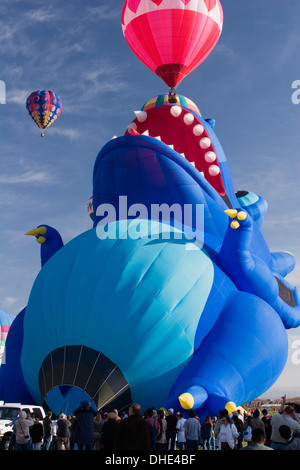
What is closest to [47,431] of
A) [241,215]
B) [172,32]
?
[241,215]

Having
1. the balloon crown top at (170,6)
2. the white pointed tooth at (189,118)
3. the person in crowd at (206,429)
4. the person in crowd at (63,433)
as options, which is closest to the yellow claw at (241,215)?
the white pointed tooth at (189,118)

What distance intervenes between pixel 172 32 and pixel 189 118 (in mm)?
3222

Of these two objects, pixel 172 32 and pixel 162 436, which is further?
pixel 172 32

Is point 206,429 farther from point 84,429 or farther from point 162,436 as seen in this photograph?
point 84,429

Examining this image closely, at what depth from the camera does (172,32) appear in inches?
658

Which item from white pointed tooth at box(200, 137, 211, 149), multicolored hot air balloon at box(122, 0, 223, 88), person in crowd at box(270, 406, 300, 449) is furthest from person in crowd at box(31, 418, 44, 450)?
multicolored hot air balloon at box(122, 0, 223, 88)

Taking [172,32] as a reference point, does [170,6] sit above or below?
above

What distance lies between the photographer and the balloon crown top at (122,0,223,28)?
16.5m

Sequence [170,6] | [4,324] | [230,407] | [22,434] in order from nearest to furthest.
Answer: [22,434] → [230,407] → [170,6] → [4,324]

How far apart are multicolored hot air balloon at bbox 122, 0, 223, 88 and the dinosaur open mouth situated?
2386 millimetres

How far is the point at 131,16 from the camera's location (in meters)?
17.3

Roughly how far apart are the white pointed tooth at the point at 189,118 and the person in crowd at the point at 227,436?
9.10 metres

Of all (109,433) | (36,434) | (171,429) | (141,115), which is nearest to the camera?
(109,433)
